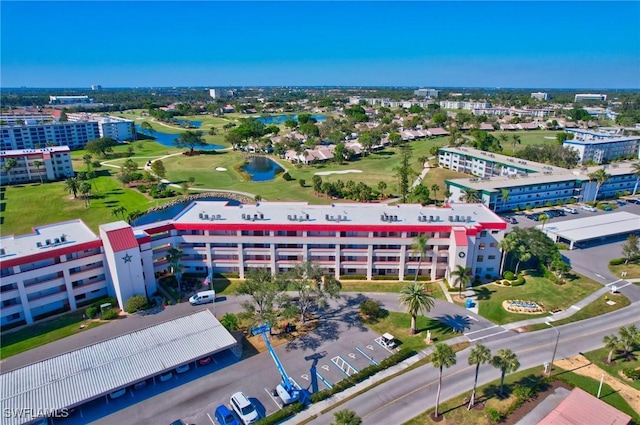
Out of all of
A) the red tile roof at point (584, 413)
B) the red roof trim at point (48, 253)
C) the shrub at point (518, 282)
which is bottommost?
the shrub at point (518, 282)

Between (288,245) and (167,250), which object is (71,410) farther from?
(288,245)

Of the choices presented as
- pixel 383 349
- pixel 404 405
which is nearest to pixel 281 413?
pixel 404 405

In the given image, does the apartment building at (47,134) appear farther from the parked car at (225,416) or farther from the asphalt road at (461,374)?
the asphalt road at (461,374)

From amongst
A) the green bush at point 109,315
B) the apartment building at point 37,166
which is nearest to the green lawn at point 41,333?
the green bush at point 109,315

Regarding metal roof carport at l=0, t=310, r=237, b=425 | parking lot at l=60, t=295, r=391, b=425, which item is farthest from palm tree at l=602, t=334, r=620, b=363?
metal roof carport at l=0, t=310, r=237, b=425

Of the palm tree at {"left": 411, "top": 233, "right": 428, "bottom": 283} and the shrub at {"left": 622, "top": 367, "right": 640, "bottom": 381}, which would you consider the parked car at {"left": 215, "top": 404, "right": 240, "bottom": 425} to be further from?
the shrub at {"left": 622, "top": 367, "right": 640, "bottom": 381}

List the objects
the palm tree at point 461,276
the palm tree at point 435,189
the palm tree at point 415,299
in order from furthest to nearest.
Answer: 1. the palm tree at point 435,189
2. the palm tree at point 461,276
3. the palm tree at point 415,299
